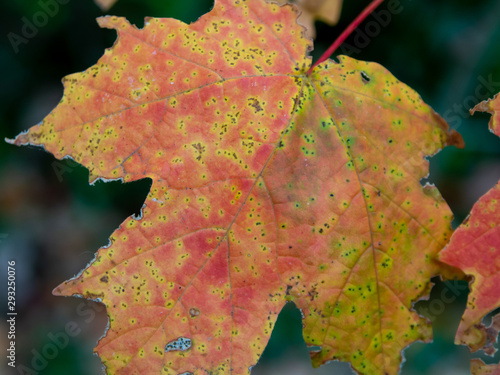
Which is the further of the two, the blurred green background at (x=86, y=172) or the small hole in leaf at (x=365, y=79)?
the blurred green background at (x=86, y=172)

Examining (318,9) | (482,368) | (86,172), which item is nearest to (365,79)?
(318,9)

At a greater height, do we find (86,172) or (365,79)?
(365,79)

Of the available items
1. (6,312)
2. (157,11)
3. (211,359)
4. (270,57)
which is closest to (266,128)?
(270,57)

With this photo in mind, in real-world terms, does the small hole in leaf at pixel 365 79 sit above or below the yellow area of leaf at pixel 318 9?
below

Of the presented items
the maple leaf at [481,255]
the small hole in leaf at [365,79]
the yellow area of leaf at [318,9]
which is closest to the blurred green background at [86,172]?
the yellow area of leaf at [318,9]

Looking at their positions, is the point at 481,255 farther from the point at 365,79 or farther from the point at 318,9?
the point at 318,9

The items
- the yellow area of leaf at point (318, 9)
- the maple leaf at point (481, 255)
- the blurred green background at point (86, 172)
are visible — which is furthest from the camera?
the blurred green background at point (86, 172)

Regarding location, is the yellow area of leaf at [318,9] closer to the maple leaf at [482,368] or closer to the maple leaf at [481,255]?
the maple leaf at [481,255]

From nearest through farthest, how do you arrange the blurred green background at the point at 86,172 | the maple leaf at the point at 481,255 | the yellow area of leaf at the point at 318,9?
1. the maple leaf at the point at 481,255
2. the yellow area of leaf at the point at 318,9
3. the blurred green background at the point at 86,172
